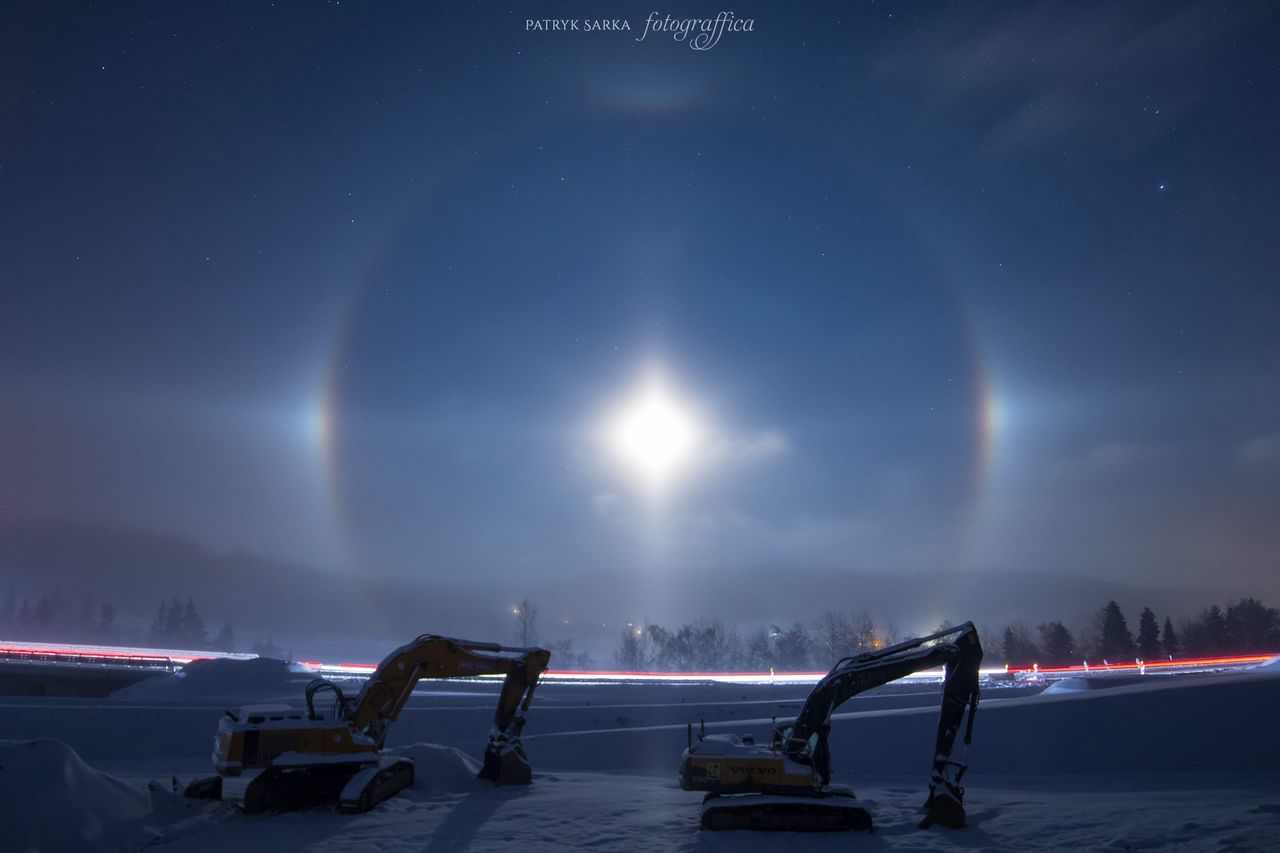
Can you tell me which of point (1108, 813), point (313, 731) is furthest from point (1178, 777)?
point (313, 731)

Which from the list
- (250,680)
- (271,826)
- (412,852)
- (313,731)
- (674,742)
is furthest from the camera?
(250,680)

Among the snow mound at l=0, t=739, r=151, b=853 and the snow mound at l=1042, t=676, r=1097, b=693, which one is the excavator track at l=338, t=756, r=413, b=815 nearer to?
the snow mound at l=0, t=739, r=151, b=853

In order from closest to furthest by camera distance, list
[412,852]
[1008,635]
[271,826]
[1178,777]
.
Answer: [412,852], [271,826], [1178,777], [1008,635]

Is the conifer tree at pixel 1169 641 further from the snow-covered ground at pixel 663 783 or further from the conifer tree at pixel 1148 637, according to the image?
the snow-covered ground at pixel 663 783

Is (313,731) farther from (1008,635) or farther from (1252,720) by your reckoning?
(1008,635)

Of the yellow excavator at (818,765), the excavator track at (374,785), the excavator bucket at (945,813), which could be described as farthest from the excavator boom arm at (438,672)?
the excavator bucket at (945,813)

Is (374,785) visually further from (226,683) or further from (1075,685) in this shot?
(226,683)

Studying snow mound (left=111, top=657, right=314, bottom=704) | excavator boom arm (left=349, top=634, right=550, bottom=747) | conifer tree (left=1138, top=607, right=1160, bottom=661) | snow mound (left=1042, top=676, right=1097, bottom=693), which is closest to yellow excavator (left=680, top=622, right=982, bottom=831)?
excavator boom arm (left=349, top=634, right=550, bottom=747)
